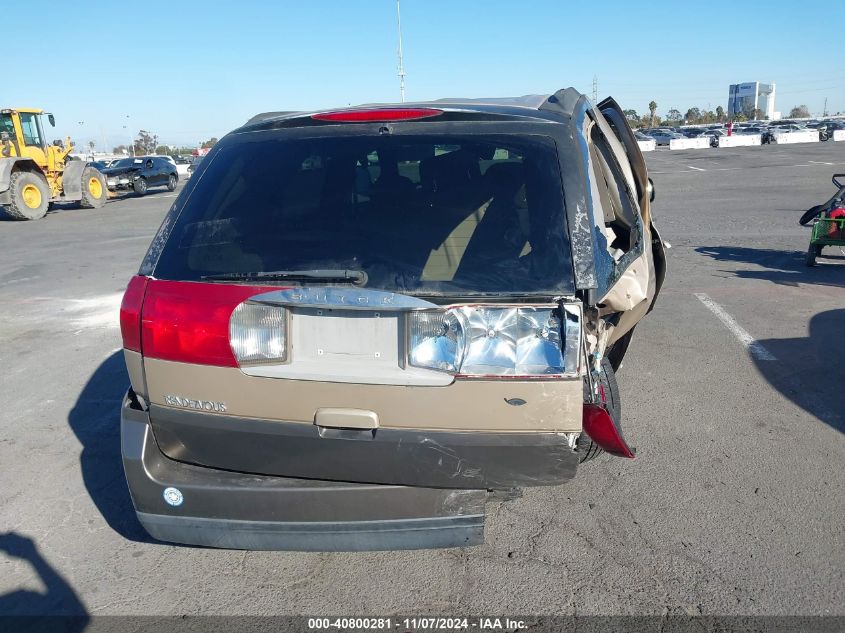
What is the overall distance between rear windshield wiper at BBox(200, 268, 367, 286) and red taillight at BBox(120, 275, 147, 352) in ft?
1.15

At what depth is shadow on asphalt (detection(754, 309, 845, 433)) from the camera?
4.39m

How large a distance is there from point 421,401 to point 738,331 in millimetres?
4619

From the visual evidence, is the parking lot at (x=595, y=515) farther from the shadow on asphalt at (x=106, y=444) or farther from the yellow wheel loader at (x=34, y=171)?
the yellow wheel loader at (x=34, y=171)

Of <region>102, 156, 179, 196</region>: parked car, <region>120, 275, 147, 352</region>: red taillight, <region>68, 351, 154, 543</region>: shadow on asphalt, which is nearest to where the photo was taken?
<region>120, 275, 147, 352</region>: red taillight

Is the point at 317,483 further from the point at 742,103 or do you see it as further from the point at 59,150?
the point at 742,103

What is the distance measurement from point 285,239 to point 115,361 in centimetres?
387

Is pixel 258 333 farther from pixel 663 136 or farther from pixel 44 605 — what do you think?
pixel 663 136

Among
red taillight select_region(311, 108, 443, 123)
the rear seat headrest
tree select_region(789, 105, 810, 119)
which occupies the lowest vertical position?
tree select_region(789, 105, 810, 119)

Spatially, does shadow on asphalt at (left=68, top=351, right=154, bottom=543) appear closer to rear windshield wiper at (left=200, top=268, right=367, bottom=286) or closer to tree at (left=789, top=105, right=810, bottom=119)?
rear windshield wiper at (left=200, top=268, right=367, bottom=286)

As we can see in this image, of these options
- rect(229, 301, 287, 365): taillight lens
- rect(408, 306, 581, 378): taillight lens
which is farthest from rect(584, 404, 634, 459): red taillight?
rect(229, 301, 287, 365): taillight lens

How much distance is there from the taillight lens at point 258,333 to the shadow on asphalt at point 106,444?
134 cm

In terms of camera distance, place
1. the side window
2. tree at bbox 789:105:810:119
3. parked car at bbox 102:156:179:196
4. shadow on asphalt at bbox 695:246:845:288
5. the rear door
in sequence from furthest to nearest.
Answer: tree at bbox 789:105:810:119, parked car at bbox 102:156:179:196, the side window, shadow on asphalt at bbox 695:246:845:288, the rear door

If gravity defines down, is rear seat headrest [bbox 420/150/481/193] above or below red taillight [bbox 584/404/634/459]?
above

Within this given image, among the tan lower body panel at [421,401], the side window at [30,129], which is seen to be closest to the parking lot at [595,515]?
the tan lower body panel at [421,401]
